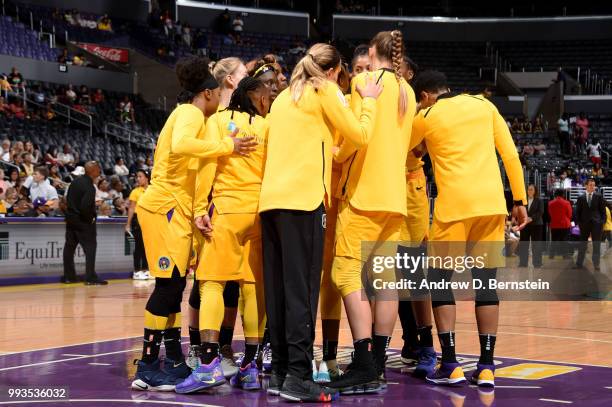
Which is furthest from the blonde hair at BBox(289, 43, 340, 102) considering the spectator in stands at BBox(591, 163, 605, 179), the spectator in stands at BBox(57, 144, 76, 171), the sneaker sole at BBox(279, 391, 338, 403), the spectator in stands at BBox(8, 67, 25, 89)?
the spectator in stands at BBox(591, 163, 605, 179)

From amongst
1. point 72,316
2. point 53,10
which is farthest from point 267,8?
point 72,316

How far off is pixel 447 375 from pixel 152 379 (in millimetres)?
1828

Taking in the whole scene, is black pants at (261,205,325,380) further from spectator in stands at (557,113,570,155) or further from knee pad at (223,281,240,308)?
spectator in stands at (557,113,570,155)

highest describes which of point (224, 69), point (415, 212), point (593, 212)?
point (224, 69)

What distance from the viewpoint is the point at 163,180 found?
5484 millimetres

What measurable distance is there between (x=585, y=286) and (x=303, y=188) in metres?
10.5

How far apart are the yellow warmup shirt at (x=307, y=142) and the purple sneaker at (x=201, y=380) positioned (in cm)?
102

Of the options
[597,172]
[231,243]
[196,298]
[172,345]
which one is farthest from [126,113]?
[231,243]

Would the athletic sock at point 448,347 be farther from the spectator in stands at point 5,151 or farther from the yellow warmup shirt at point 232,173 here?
the spectator in stands at point 5,151

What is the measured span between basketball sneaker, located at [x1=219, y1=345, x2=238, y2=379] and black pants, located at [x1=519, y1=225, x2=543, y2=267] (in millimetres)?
9928

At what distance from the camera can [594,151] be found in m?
28.5

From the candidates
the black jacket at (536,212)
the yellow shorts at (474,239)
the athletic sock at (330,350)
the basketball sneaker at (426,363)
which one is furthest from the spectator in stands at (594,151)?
the athletic sock at (330,350)

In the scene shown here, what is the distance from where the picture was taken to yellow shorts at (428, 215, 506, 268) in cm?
549

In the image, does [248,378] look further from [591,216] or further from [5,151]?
[591,216]
